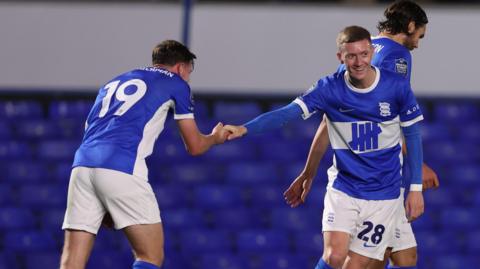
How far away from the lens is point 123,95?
607cm

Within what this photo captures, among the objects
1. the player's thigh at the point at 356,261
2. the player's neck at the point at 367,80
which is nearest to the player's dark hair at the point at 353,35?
the player's neck at the point at 367,80

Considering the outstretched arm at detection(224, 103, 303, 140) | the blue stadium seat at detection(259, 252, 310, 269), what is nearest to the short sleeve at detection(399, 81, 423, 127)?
the outstretched arm at detection(224, 103, 303, 140)

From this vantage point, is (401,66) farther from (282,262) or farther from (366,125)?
(282,262)

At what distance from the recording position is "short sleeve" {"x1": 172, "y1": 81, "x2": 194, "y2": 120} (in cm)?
608

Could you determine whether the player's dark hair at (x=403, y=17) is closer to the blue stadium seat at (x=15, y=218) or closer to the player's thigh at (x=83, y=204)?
the player's thigh at (x=83, y=204)

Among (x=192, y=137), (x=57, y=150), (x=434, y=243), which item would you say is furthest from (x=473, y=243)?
(x=192, y=137)

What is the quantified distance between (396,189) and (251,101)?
215 inches

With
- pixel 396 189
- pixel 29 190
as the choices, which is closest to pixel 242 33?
pixel 29 190

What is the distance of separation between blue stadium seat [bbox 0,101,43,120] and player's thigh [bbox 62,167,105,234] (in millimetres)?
5184

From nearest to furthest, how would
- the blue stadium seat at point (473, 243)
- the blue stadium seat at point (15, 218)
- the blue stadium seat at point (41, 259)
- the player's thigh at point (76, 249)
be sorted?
the player's thigh at point (76, 249)
the blue stadium seat at point (41, 259)
the blue stadium seat at point (15, 218)
the blue stadium seat at point (473, 243)

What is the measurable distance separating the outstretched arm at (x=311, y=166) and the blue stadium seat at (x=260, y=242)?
365cm

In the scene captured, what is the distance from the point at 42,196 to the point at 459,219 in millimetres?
3732

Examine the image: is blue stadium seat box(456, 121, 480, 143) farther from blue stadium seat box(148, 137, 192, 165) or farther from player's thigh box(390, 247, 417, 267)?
player's thigh box(390, 247, 417, 267)

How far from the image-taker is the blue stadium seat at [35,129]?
35.9ft
